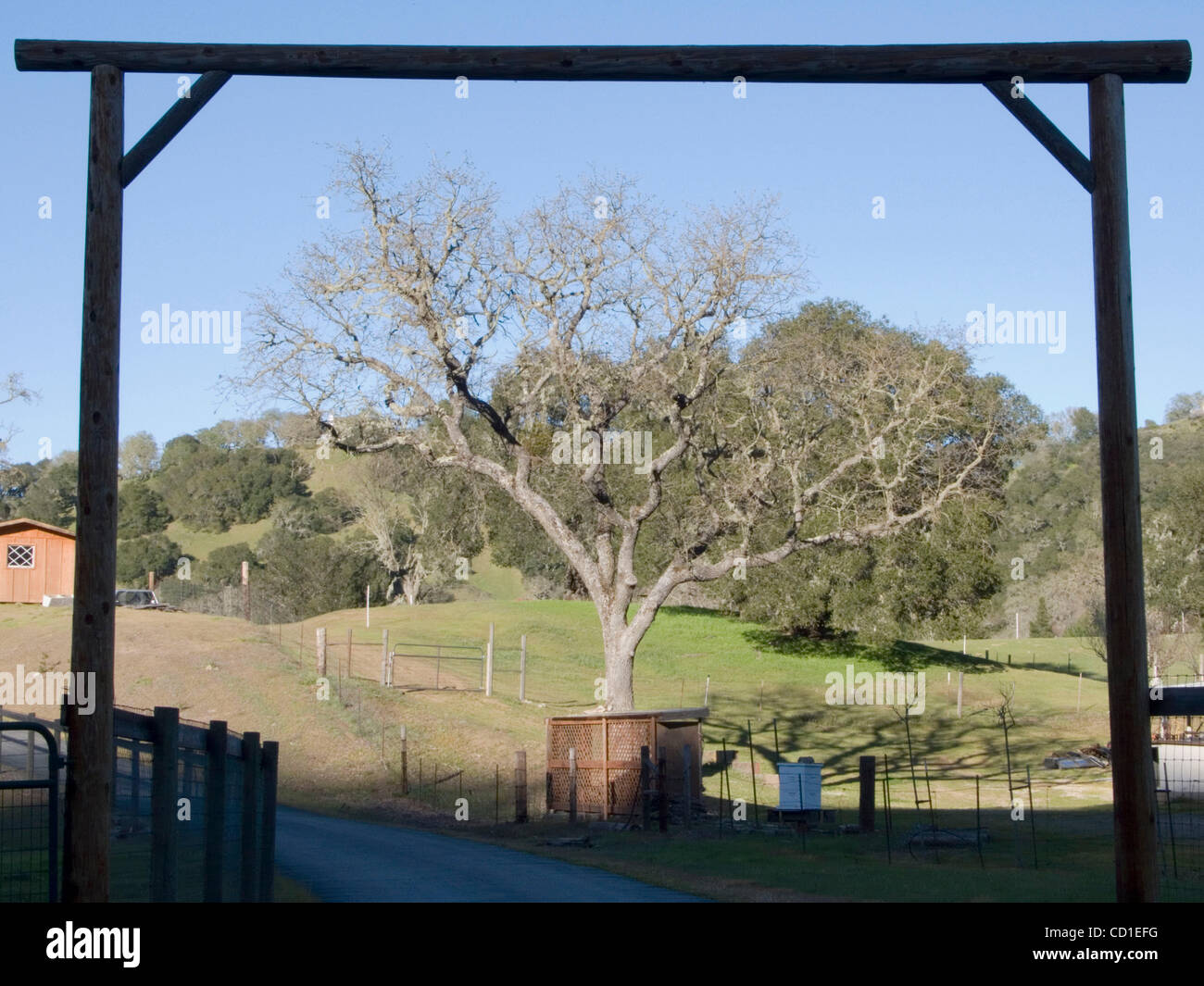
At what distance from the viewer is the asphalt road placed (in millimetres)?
13812

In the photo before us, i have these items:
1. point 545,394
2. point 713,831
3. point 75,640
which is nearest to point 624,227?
point 545,394

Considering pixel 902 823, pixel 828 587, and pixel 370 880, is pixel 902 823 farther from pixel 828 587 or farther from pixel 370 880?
pixel 828 587

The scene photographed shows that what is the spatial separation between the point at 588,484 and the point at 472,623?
2790cm

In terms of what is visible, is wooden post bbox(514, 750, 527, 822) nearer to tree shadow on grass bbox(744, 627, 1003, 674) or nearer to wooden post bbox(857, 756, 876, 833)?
wooden post bbox(857, 756, 876, 833)

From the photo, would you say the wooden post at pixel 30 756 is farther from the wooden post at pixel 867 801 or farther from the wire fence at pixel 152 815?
the wooden post at pixel 867 801

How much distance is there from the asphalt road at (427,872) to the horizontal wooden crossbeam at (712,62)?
8.13 m

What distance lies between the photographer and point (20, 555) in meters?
52.9

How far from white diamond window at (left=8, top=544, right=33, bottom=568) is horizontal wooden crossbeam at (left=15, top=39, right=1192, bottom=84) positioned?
4915cm

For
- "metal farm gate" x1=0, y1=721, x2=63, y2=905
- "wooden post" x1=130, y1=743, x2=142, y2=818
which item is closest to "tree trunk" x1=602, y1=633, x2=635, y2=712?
"wooden post" x1=130, y1=743, x2=142, y2=818

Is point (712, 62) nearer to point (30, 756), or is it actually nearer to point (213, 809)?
point (213, 809)

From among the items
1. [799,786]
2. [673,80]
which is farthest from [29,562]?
[673,80]

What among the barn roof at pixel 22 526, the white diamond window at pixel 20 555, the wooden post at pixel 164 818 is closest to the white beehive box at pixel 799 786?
the wooden post at pixel 164 818

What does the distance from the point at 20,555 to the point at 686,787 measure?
38.9 metres

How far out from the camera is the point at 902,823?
76.3 ft
